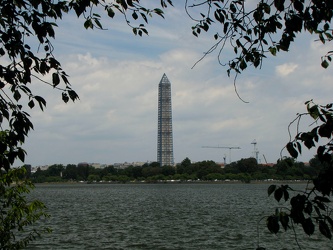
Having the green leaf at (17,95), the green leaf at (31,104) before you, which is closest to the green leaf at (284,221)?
the green leaf at (31,104)

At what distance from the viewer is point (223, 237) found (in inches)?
1207

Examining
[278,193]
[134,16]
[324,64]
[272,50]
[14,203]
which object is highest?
[134,16]

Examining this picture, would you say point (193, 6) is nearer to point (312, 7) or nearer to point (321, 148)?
point (312, 7)

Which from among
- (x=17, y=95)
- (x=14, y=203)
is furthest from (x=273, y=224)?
(x=14, y=203)

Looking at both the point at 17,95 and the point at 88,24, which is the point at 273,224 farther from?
the point at 88,24

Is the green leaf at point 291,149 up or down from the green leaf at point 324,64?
down

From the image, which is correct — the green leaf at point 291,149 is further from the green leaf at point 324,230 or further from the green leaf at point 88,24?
the green leaf at point 88,24

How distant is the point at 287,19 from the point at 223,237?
27583 mm

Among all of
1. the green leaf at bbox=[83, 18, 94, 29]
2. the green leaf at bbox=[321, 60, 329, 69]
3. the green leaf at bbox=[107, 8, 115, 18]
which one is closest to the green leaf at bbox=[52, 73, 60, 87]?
the green leaf at bbox=[83, 18, 94, 29]

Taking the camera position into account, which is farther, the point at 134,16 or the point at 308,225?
the point at 134,16

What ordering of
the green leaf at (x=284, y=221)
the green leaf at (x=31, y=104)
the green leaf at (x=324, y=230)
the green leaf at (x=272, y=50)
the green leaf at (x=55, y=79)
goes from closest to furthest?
the green leaf at (x=324, y=230) → the green leaf at (x=284, y=221) → the green leaf at (x=55, y=79) → the green leaf at (x=31, y=104) → the green leaf at (x=272, y=50)

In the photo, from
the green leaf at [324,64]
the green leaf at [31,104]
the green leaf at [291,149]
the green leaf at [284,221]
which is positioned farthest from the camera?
the green leaf at [324,64]

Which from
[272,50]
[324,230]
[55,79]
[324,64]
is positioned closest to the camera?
[324,230]

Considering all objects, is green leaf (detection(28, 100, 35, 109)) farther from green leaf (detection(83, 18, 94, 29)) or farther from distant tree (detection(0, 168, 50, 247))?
distant tree (detection(0, 168, 50, 247))
